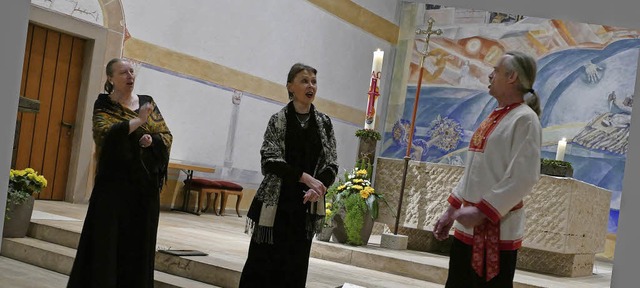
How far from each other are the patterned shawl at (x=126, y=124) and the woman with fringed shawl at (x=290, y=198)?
0.63m

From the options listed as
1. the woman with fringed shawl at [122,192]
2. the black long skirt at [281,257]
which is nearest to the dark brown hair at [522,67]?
the black long skirt at [281,257]

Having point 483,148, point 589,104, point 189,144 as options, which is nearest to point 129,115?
point 483,148

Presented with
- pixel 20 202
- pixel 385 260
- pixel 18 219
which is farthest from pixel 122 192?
pixel 385 260

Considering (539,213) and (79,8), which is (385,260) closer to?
(539,213)

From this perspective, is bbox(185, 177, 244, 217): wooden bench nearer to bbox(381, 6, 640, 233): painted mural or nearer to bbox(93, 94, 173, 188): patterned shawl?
bbox(381, 6, 640, 233): painted mural

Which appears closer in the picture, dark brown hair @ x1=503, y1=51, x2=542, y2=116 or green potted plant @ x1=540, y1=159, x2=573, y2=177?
dark brown hair @ x1=503, y1=51, x2=542, y2=116

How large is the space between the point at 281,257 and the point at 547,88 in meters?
9.71

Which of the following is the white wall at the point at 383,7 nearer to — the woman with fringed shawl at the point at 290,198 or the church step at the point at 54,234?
the church step at the point at 54,234

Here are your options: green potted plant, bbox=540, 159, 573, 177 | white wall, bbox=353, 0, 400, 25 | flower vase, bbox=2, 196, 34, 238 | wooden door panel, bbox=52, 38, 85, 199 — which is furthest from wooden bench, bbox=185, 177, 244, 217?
green potted plant, bbox=540, 159, 573, 177

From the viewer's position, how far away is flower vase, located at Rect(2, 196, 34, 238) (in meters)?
5.29

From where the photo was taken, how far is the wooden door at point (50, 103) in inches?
303

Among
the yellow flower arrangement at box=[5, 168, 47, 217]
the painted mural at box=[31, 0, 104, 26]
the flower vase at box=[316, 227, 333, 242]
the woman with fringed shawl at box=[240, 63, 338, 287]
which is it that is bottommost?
the flower vase at box=[316, 227, 333, 242]

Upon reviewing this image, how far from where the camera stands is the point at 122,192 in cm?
318

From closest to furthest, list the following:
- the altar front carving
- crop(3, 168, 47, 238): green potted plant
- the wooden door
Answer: crop(3, 168, 47, 238): green potted plant → the altar front carving → the wooden door
